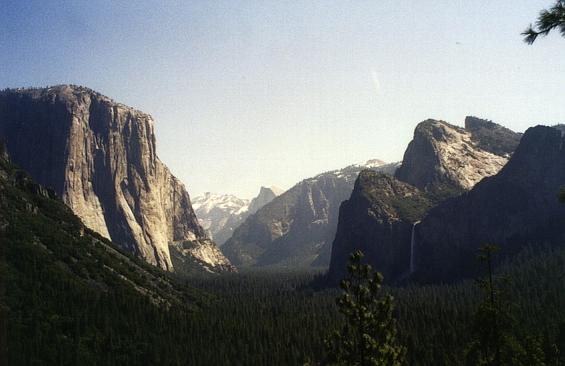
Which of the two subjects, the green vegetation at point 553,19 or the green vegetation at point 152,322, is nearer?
the green vegetation at point 553,19

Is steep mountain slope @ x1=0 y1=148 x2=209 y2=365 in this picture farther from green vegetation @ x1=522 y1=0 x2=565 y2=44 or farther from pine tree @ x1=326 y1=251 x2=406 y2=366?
green vegetation @ x1=522 y1=0 x2=565 y2=44

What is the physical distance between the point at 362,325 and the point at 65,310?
136 meters

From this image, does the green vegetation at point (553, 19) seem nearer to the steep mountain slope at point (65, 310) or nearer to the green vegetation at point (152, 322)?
the green vegetation at point (152, 322)

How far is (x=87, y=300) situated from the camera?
15300 centimetres

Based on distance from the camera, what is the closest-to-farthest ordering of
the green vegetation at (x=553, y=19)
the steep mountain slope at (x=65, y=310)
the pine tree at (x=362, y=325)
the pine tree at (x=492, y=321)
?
the green vegetation at (x=553, y=19)
the pine tree at (x=362, y=325)
the pine tree at (x=492, y=321)
the steep mountain slope at (x=65, y=310)

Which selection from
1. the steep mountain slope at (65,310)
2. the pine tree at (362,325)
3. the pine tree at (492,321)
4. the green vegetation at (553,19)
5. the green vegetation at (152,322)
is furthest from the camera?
the steep mountain slope at (65,310)

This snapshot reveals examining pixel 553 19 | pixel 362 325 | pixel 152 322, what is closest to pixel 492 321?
pixel 362 325

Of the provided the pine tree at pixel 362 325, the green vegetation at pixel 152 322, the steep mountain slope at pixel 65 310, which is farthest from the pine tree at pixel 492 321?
the steep mountain slope at pixel 65 310

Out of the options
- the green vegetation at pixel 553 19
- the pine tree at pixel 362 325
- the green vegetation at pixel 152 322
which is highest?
the green vegetation at pixel 553 19

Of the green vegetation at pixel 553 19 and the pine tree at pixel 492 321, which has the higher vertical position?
the green vegetation at pixel 553 19

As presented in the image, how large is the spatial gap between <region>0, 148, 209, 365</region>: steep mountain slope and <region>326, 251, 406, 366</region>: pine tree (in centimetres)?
10591

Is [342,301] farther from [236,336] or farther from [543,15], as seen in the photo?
[236,336]

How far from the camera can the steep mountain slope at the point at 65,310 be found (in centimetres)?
12012

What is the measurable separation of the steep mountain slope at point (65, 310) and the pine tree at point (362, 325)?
347 feet
